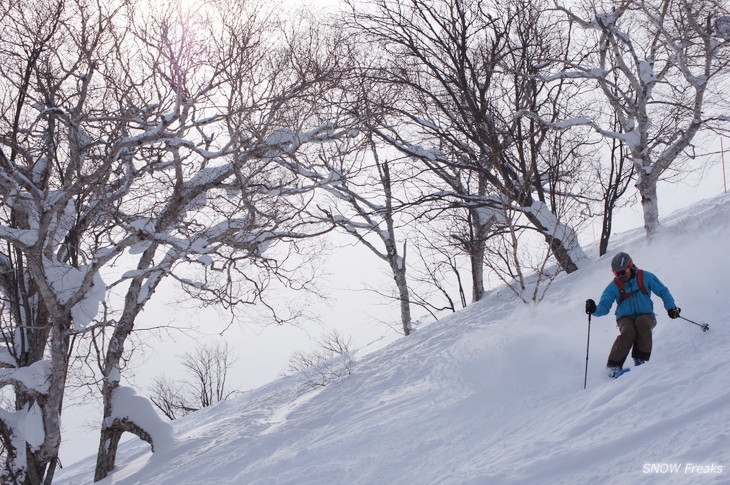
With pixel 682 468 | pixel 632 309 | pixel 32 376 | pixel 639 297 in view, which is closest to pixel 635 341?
pixel 632 309

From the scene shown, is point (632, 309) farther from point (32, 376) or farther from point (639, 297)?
point (32, 376)

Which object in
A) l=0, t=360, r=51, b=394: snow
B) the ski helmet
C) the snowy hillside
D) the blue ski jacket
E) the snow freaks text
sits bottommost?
the snow freaks text

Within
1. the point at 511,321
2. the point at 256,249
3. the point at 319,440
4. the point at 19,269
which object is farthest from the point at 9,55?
the point at 511,321

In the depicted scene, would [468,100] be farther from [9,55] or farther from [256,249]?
[9,55]

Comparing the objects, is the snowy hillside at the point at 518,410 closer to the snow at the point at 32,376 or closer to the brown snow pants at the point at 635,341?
the brown snow pants at the point at 635,341

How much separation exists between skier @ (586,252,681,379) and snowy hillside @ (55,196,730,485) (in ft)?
0.73

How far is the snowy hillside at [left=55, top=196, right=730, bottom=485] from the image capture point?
4531 mm

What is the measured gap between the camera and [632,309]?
6.56m

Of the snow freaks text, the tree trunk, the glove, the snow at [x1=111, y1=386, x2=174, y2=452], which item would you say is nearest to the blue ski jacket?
the glove

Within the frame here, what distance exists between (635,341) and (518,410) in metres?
1.62

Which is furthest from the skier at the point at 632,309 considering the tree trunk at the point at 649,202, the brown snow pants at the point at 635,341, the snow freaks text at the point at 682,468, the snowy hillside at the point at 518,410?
the tree trunk at the point at 649,202

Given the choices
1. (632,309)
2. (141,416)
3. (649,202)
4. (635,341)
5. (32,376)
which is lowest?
(635,341)

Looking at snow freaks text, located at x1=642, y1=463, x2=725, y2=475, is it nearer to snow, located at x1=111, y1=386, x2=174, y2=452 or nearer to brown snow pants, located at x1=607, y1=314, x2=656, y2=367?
brown snow pants, located at x1=607, y1=314, x2=656, y2=367

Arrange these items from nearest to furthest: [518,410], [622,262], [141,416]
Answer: [518,410], [622,262], [141,416]
